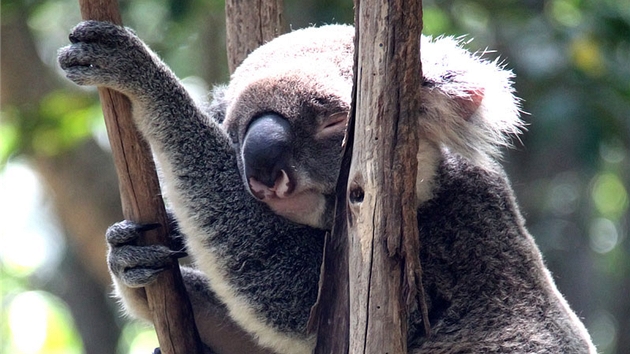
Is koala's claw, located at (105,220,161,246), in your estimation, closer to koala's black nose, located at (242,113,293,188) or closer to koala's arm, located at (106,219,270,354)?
koala's arm, located at (106,219,270,354)

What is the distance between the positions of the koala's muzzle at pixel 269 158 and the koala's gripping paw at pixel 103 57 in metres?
0.50

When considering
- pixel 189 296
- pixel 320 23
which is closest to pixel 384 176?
pixel 189 296

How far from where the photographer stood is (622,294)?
1166 cm

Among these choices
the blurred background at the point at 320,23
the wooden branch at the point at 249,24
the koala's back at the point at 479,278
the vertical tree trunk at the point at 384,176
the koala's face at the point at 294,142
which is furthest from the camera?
the blurred background at the point at 320,23

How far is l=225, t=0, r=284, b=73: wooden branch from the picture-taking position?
4273 mm

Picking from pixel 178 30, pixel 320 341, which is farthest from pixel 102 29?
pixel 178 30

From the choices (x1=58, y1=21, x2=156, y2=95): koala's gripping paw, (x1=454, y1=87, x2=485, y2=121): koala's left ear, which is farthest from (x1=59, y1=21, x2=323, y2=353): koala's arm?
(x1=454, y1=87, x2=485, y2=121): koala's left ear

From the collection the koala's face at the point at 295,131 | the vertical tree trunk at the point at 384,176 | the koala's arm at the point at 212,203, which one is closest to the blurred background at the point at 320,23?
the koala's face at the point at 295,131

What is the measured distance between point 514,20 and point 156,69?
157 inches

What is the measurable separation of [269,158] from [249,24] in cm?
143

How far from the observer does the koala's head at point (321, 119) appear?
315 cm

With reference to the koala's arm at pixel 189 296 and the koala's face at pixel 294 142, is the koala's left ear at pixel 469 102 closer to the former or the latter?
the koala's face at pixel 294 142

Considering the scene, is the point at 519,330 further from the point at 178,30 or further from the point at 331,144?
the point at 178,30

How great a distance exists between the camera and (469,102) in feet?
10.9
